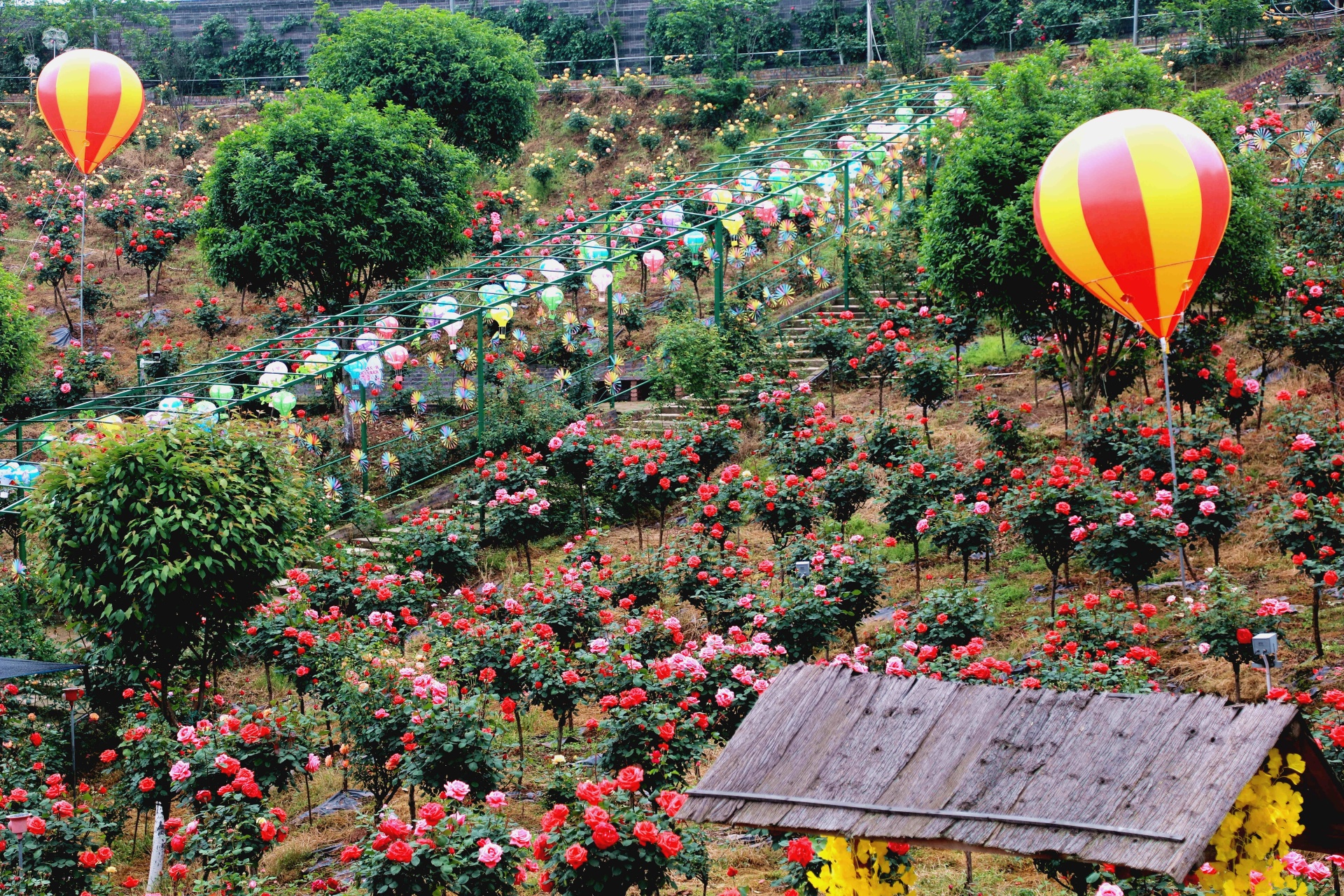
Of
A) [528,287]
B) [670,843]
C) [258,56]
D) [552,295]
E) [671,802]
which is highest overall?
[258,56]

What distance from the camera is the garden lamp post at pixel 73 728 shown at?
9461mm

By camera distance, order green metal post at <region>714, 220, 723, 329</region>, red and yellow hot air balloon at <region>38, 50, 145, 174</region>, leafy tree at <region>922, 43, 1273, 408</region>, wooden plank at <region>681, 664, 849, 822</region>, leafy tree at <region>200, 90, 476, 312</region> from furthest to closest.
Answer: red and yellow hot air balloon at <region>38, 50, 145, 174</region>
leafy tree at <region>200, 90, 476, 312</region>
green metal post at <region>714, 220, 723, 329</region>
leafy tree at <region>922, 43, 1273, 408</region>
wooden plank at <region>681, 664, 849, 822</region>

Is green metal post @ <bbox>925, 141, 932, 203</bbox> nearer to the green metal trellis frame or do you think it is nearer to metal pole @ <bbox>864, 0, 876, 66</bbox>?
the green metal trellis frame

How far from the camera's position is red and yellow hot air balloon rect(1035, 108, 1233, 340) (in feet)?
30.2

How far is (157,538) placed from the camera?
852 cm

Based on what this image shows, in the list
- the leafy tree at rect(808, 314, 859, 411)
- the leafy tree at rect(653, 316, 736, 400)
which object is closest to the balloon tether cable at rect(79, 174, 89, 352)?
the leafy tree at rect(653, 316, 736, 400)

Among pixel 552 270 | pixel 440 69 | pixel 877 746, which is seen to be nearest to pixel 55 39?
pixel 440 69

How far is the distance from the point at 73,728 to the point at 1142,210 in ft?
29.2

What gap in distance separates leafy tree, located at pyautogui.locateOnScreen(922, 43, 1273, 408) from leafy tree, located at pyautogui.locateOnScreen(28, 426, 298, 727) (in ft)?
24.1

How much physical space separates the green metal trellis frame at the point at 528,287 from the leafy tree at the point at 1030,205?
504 cm

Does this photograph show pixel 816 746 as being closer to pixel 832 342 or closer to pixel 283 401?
pixel 283 401

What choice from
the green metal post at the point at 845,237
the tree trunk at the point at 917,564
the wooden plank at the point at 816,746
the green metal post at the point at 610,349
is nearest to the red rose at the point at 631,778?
the wooden plank at the point at 816,746

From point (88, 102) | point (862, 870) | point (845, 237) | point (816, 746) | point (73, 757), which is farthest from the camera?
point (845, 237)

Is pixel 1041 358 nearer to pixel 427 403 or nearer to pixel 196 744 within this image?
pixel 427 403
